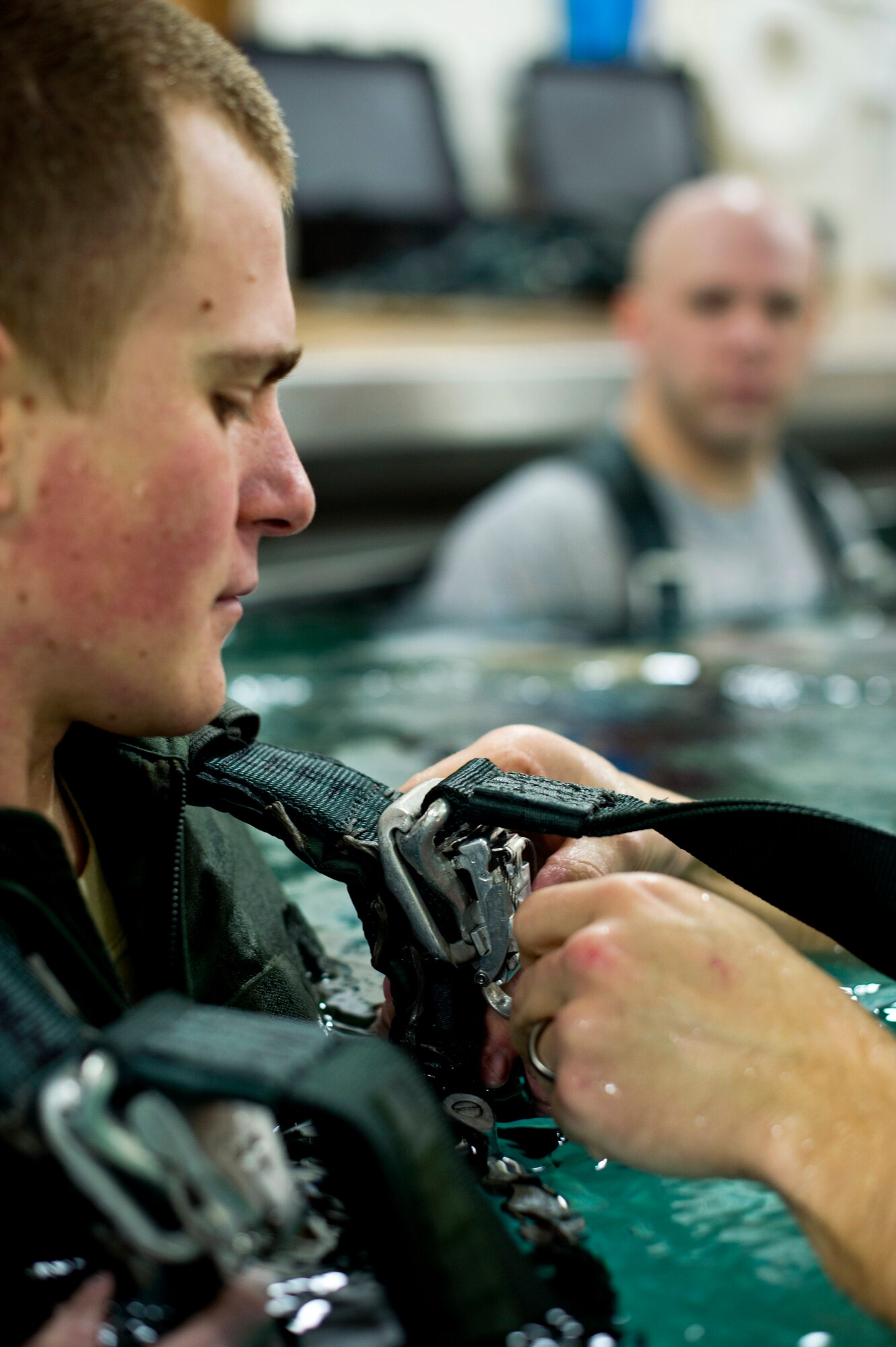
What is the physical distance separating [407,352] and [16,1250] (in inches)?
69.2

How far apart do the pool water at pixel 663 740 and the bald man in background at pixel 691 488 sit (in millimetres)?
204

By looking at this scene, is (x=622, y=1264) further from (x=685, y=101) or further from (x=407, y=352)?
(x=685, y=101)

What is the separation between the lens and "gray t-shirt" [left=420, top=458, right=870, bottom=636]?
2.06 meters

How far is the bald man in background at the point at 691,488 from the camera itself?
208cm

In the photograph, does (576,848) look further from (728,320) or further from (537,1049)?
(728,320)

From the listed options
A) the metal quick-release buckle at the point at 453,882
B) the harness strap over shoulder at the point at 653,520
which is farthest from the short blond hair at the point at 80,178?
the harness strap over shoulder at the point at 653,520

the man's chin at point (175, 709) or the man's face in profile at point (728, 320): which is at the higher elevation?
the man's chin at point (175, 709)

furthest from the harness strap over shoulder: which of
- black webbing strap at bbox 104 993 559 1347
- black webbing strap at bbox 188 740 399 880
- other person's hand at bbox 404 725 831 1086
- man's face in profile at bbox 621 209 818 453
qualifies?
black webbing strap at bbox 104 993 559 1347

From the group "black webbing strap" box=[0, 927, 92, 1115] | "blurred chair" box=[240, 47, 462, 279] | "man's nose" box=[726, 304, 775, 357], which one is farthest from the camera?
"blurred chair" box=[240, 47, 462, 279]

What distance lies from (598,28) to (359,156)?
96cm

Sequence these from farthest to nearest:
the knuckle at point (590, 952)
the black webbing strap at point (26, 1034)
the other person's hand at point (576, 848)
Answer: the other person's hand at point (576, 848) < the knuckle at point (590, 952) < the black webbing strap at point (26, 1034)

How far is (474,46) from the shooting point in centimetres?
377

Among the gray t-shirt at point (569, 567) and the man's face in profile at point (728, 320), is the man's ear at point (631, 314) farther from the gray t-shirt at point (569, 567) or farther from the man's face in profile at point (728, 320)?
the gray t-shirt at point (569, 567)

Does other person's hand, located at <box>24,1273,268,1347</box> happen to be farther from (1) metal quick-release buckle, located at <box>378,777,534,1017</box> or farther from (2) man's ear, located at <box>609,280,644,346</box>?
(2) man's ear, located at <box>609,280,644,346</box>
